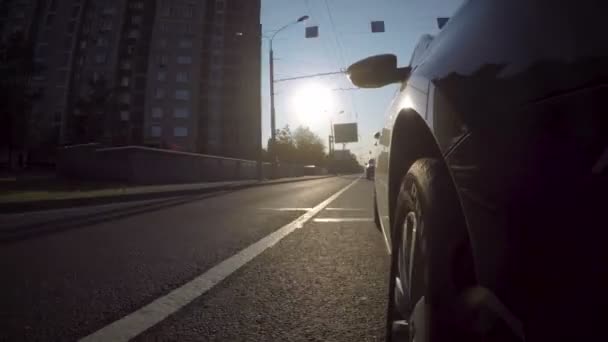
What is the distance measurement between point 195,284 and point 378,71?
1.71 m

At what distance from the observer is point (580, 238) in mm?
597

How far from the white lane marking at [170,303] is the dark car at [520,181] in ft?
4.14

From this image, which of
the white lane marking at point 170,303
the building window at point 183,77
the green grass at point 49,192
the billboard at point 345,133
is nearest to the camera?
the white lane marking at point 170,303

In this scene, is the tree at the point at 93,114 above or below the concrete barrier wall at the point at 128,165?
above

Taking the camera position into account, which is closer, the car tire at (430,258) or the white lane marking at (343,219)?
the car tire at (430,258)

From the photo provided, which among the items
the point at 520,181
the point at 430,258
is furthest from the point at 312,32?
the point at 520,181

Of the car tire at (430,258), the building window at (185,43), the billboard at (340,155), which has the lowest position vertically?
the car tire at (430,258)

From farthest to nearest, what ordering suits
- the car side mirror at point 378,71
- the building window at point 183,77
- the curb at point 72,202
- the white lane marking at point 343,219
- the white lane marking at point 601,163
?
the building window at point 183,77
the curb at point 72,202
the white lane marking at point 343,219
the car side mirror at point 378,71
the white lane marking at point 601,163

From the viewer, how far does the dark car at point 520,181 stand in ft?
1.96

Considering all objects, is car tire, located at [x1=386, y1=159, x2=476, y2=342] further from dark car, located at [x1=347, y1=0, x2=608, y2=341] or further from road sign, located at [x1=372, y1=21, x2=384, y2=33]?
road sign, located at [x1=372, y1=21, x2=384, y2=33]

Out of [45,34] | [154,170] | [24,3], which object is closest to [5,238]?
[154,170]

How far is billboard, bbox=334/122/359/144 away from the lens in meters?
59.2

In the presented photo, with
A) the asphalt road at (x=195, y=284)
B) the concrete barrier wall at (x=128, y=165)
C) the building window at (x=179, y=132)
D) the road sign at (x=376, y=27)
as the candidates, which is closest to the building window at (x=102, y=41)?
the building window at (x=179, y=132)

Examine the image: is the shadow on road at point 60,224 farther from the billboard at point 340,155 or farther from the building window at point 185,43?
the billboard at point 340,155
